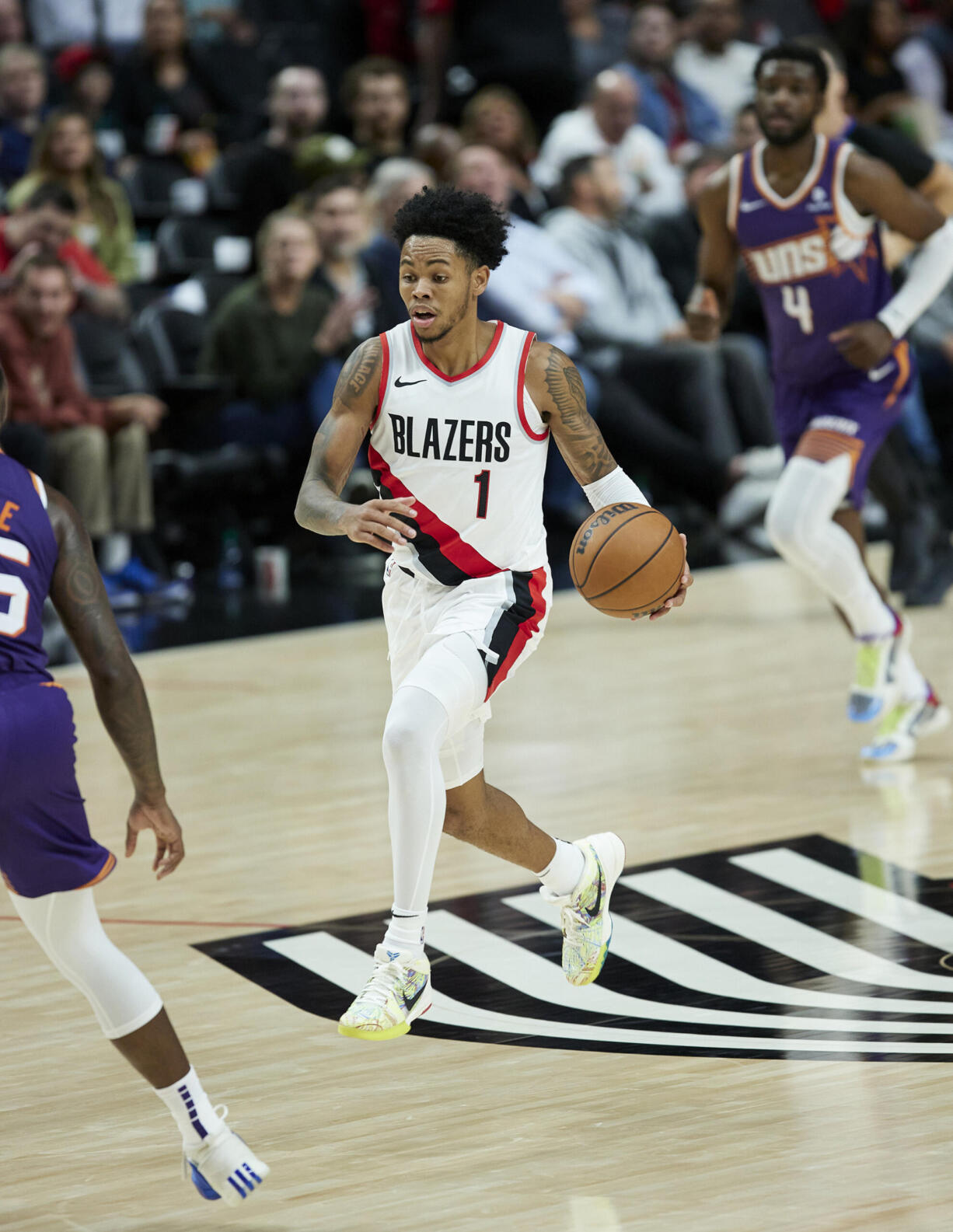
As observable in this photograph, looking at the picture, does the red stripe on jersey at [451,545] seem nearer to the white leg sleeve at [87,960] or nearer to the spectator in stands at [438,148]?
the white leg sleeve at [87,960]

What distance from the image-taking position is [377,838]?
6020 millimetres

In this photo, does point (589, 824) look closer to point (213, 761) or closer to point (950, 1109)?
point (213, 761)

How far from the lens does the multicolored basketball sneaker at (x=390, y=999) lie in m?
3.99

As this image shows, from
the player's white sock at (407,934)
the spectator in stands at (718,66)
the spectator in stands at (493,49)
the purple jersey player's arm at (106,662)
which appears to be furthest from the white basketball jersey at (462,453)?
the spectator in stands at (718,66)

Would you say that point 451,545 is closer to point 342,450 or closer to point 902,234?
point 342,450

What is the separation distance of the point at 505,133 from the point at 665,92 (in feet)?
7.63

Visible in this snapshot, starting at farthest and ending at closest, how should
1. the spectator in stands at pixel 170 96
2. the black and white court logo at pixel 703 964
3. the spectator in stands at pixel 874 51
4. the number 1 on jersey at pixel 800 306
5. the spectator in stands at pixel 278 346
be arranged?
the spectator in stands at pixel 874 51 < the spectator in stands at pixel 170 96 < the spectator in stands at pixel 278 346 < the number 1 on jersey at pixel 800 306 < the black and white court logo at pixel 703 964

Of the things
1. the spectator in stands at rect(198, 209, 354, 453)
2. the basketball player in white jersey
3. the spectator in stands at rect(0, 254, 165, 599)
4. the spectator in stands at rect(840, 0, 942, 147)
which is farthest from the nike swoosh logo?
the spectator in stands at rect(840, 0, 942, 147)

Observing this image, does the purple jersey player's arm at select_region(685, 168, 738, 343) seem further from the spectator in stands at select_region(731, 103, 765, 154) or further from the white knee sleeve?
the spectator in stands at select_region(731, 103, 765, 154)

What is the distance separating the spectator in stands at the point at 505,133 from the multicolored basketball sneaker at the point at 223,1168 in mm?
9187

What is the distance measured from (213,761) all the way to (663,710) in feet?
5.83

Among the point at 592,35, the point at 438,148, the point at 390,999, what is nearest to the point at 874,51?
the point at 592,35

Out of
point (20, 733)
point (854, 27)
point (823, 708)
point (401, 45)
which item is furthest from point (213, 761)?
point (854, 27)

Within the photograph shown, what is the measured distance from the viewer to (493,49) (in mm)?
13484
